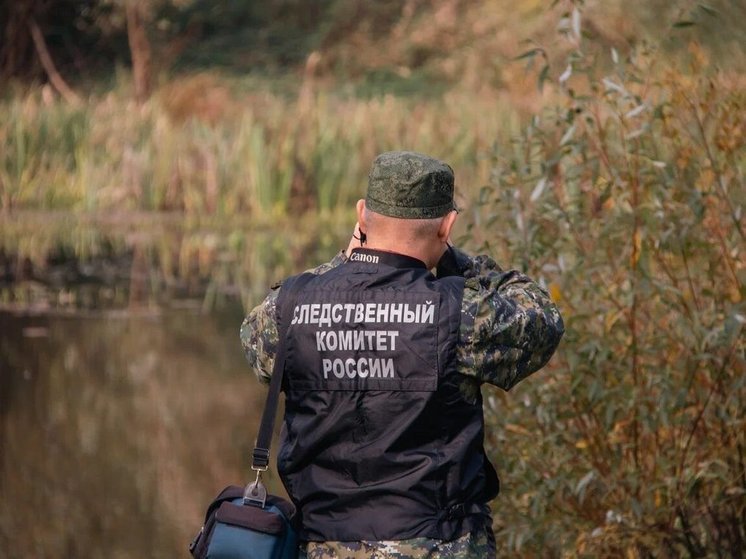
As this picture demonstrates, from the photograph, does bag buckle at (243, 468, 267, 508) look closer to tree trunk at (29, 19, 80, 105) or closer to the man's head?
the man's head

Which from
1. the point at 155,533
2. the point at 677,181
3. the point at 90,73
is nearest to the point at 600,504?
the point at 677,181

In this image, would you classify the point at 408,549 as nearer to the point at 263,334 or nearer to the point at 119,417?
the point at 263,334

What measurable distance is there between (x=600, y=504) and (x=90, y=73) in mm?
31587

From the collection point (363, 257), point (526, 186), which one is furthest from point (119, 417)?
point (363, 257)

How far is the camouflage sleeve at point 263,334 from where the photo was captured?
3051 mm

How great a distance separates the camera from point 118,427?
8.12 m

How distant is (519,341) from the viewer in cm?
296

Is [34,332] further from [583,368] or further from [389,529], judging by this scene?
[389,529]

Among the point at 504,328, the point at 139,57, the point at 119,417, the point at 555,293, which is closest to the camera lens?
the point at 504,328

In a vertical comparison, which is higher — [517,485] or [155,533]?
[517,485]

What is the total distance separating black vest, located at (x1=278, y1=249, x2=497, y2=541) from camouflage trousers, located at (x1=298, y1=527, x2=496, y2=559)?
0.05ft

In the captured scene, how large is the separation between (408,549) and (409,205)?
25.7 inches

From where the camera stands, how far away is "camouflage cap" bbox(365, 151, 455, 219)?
2.95m

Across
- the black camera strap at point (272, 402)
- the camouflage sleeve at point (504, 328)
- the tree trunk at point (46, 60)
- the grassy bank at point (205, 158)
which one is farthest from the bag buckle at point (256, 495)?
the tree trunk at point (46, 60)
